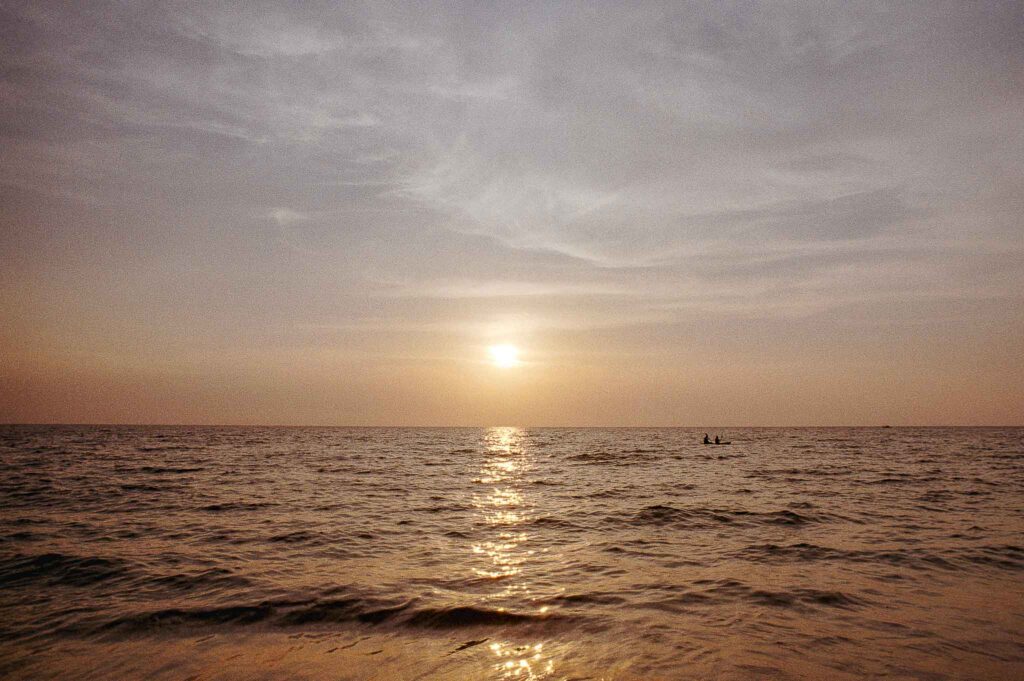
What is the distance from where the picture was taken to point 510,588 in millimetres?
10008

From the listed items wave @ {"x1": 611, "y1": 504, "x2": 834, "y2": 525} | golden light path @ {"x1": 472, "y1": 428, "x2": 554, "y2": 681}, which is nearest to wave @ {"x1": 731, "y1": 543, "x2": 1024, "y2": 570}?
wave @ {"x1": 611, "y1": 504, "x2": 834, "y2": 525}

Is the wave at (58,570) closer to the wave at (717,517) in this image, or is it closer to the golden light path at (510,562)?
the golden light path at (510,562)

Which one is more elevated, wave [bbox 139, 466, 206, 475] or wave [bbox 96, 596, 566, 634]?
wave [bbox 96, 596, 566, 634]

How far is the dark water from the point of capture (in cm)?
701

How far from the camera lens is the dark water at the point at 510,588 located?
Answer: 7.01 metres

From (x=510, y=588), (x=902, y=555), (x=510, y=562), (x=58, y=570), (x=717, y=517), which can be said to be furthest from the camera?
(x=717, y=517)

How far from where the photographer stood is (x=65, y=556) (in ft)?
40.4

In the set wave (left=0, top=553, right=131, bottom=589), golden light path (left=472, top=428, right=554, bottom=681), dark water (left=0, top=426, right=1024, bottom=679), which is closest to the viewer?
golden light path (left=472, top=428, right=554, bottom=681)

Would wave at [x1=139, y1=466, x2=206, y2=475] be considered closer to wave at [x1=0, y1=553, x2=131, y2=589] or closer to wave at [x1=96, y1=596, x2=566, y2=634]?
wave at [x1=0, y1=553, x2=131, y2=589]

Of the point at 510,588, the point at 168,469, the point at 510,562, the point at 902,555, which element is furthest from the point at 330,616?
the point at 168,469

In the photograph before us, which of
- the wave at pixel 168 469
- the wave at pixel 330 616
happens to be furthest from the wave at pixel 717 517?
the wave at pixel 168 469

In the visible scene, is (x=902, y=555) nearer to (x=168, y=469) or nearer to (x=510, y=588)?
(x=510, y=588)

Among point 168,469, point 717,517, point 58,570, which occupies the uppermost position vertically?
point 58,570

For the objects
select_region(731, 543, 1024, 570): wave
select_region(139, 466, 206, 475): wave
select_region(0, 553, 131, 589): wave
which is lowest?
select_region(139, 466, 206, 475): wave
